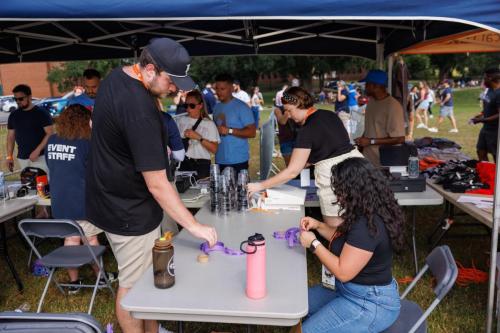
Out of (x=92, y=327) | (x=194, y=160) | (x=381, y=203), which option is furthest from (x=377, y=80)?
(x=92, y=327)

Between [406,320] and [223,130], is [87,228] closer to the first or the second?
[223,130]

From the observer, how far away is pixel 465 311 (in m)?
3.01

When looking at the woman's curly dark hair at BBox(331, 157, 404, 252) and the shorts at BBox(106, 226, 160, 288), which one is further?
the shorts at BBox(106, 226, 160, 288)

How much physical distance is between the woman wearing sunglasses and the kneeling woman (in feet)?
7.30

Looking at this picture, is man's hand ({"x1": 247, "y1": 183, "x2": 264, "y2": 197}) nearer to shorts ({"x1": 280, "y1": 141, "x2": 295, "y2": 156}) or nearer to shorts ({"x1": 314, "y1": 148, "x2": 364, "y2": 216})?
shorts ({"x1": 314, "y1": 148, "x2": 364, "y2": 216})

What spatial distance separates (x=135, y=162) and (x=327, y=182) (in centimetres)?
142

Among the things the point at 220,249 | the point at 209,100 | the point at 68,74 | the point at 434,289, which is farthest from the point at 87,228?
the point at 68,74

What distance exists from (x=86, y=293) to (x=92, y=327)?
7.13 ft

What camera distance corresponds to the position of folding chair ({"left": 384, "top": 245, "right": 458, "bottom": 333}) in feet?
5.88

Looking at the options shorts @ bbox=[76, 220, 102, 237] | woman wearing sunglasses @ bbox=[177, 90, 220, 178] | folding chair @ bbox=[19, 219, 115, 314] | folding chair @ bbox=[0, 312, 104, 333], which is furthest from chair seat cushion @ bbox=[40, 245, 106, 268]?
folding chair @ bbox=[0, 312, 104, 333]

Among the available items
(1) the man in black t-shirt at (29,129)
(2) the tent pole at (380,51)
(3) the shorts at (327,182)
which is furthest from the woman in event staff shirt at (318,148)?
(1) the man in black t-shirt at (29,129)

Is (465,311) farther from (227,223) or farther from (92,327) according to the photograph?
(92,327)

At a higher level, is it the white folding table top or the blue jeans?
the white folding table top

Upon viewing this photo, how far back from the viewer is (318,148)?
2.85 metres
